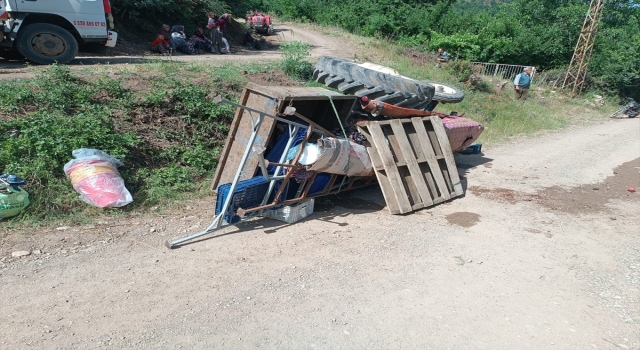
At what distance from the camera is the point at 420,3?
3105 centimetres

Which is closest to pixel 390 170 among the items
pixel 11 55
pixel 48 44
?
pixel 48 44

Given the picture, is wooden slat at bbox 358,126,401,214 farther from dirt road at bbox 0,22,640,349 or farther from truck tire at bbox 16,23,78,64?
truck tire at bbox 16,23,78,64

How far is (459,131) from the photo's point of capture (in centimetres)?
790

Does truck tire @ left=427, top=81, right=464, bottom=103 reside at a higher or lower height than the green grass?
higher

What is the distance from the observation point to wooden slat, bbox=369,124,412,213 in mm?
6012

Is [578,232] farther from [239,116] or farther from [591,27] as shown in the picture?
[591,27]

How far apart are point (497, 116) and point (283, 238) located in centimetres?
1071

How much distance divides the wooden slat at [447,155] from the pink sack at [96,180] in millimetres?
4323

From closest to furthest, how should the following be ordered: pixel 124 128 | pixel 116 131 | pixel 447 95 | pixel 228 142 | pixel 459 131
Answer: pixel 228 142, pixel 116 131, pixel 124 128, pixel 459 131, pixel 447 95

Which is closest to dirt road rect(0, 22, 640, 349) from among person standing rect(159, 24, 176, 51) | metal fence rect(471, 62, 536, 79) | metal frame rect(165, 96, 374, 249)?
metal frame rect(165, 96, 374, 249)

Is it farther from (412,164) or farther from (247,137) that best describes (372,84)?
(247,137)

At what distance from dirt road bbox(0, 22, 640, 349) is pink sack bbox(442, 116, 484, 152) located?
1.69 m

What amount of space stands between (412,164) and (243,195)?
2.48 metres

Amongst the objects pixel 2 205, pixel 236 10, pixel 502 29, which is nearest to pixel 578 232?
pixel 2 205
